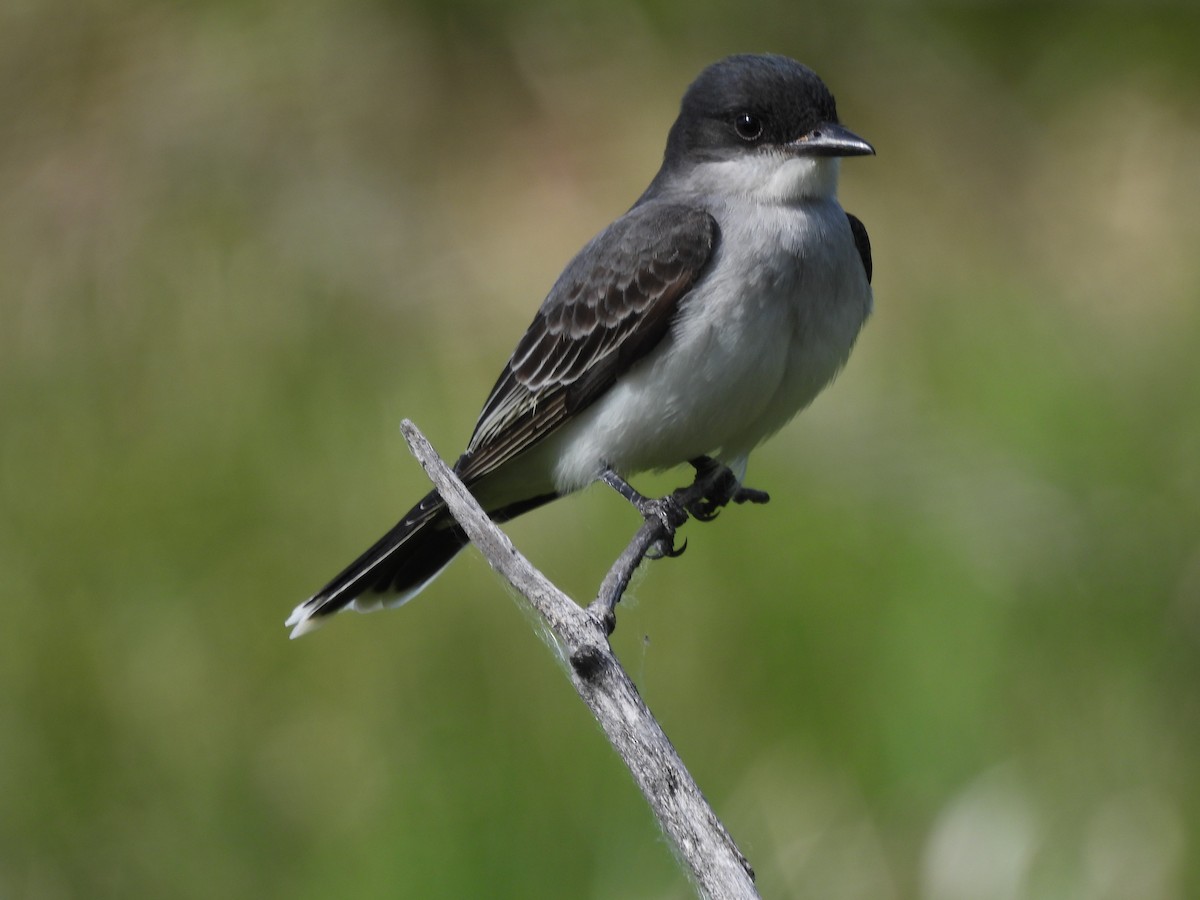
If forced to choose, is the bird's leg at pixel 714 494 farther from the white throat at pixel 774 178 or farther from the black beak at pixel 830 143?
the black beak at pixel 830 143

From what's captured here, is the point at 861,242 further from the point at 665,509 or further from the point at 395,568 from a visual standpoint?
the point at 395,568

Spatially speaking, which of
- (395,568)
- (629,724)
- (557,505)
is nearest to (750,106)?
(395,568)

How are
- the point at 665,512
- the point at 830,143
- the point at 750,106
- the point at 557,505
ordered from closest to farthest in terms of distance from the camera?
the point at 665,512
the point at 830,143
the point at 750,106
the point at 557,505

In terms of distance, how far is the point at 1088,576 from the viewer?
4.58m

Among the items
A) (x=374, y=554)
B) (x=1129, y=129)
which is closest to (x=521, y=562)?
(x=374, y=554)

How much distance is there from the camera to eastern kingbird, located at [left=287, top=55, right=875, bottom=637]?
3.48 m

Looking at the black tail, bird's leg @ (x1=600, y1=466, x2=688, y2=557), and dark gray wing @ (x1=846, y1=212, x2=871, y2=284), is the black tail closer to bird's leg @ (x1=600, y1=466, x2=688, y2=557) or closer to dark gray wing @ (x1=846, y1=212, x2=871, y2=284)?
bird's leg @ (x1=600, y1=466, x2=688, y2=557)

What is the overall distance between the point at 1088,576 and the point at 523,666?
1.58 meters

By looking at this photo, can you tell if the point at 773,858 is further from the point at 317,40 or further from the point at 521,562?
the point at 317,40

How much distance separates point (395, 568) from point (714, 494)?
74 centimetres

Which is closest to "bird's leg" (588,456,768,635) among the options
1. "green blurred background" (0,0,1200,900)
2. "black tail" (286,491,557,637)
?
"black tail" (286,491,557,637)

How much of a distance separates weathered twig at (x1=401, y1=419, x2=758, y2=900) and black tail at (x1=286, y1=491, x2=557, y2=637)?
3.35ft

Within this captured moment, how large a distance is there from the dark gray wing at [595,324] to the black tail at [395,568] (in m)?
0.17

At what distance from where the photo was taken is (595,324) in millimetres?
3650
